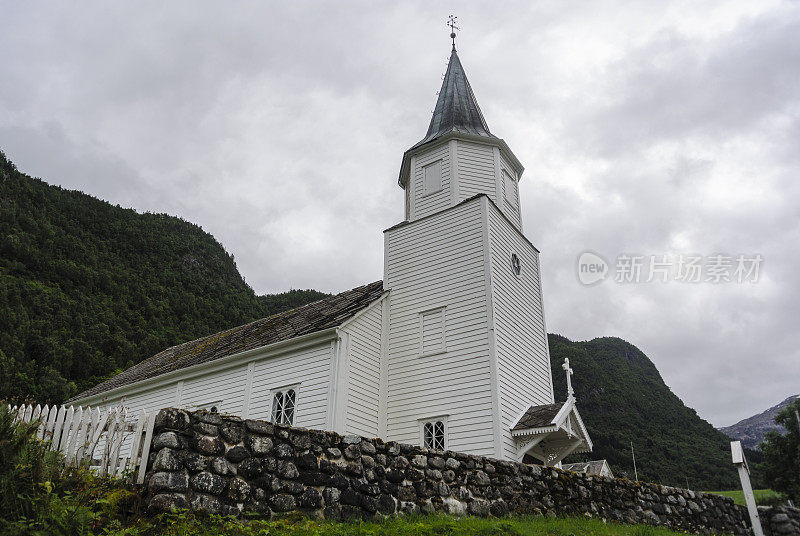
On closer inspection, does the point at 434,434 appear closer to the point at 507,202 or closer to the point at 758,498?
the point at 507,202

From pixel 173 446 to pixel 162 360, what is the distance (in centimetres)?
2163

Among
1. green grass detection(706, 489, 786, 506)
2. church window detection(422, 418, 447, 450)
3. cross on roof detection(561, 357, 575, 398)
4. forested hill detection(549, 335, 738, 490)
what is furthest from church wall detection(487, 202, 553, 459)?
forested hill detection(549, 335, 738, 490)

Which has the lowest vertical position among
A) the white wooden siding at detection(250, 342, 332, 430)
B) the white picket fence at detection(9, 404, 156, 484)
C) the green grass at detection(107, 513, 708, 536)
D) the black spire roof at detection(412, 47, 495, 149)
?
the green grass at detection(107, 513, 708, 536)

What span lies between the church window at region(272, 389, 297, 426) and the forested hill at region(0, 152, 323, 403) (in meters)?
16.2

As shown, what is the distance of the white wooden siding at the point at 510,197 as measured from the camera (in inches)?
800

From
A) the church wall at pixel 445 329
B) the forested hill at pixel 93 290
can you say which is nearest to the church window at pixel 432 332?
the church wall at pixel 445 329

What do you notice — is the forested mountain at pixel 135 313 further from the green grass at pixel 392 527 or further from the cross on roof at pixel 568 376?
the green grass at pixel 392 527

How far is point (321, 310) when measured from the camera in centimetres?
2100

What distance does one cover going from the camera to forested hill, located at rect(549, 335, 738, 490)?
5638 cm

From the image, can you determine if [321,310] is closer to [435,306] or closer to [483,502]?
[435,306]

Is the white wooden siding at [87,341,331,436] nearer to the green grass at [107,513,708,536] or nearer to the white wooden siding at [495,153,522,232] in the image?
the green grass at [107,513,708,536]

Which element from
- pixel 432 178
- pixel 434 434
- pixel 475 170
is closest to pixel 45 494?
pixel 434 434

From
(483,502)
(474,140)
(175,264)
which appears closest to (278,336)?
(474,140)

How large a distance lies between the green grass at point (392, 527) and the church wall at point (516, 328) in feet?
17.7
